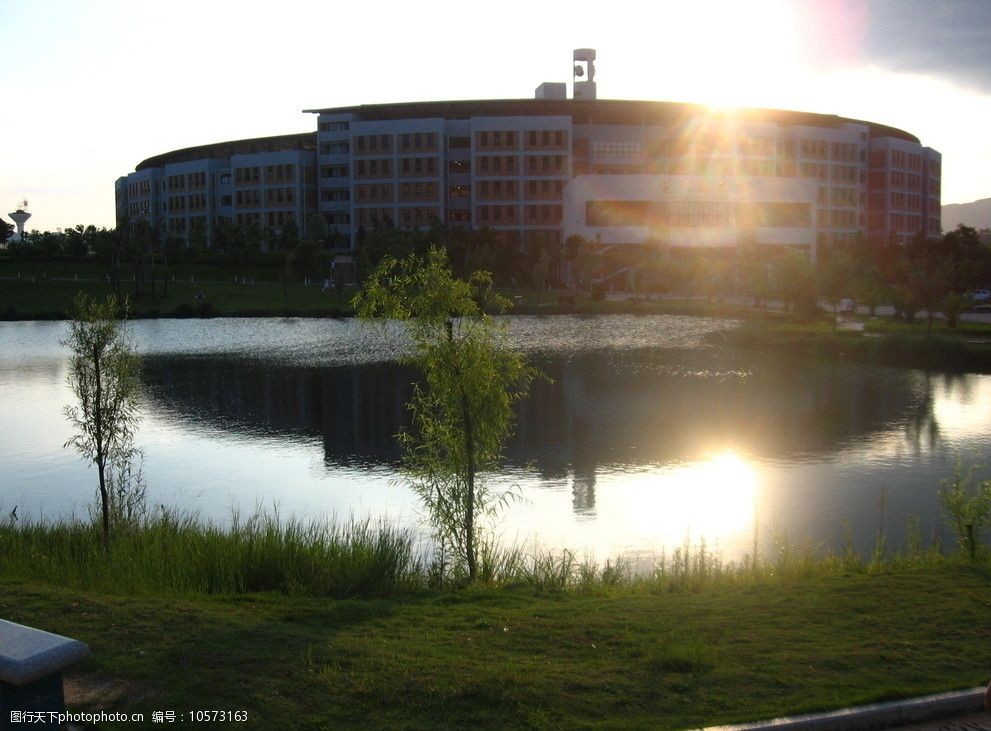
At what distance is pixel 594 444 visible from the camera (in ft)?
79.0

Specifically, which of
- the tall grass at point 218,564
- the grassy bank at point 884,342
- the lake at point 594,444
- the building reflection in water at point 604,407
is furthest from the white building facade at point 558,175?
the tall grass at point 218,564

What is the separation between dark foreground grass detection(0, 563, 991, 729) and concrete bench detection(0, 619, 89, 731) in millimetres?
1613

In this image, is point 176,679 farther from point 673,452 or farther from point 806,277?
point 806,277

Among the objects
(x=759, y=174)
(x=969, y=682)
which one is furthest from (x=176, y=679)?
(x=759, y=174)

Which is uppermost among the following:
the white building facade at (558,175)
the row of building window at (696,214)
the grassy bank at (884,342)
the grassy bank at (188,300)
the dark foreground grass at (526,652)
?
the white building facade at (558,175)

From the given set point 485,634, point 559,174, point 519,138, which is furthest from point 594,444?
point 519,138

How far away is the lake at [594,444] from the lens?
1734 centimetres

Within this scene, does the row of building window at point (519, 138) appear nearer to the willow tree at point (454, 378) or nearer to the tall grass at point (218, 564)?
the willow tree at point (454, 378)

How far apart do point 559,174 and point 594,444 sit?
84.2 m

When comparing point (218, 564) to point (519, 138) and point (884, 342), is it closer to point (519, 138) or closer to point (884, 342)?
point (884, 342)

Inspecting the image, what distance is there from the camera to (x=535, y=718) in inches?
268

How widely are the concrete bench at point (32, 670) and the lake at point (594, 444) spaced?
1053 cm

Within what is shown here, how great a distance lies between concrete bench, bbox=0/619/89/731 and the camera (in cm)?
507

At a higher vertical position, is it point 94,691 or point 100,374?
point 100,374
